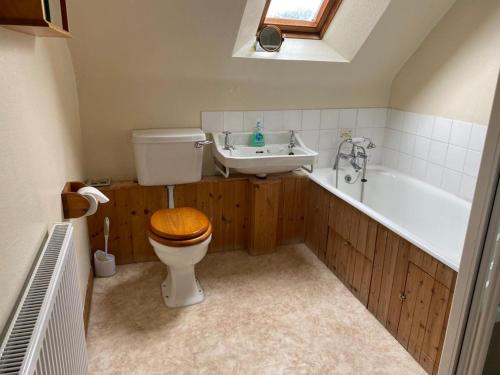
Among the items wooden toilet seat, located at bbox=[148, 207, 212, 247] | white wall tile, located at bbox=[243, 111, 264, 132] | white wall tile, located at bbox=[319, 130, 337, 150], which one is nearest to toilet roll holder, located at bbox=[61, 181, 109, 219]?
wooden toilet seat, located at bbox=[148, 207, 212, 247]

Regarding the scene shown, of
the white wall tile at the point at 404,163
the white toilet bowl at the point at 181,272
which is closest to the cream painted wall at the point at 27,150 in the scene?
the white toilet bowl at the point at 181,272

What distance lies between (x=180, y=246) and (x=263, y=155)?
1.01 m

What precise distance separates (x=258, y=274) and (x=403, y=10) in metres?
2.03

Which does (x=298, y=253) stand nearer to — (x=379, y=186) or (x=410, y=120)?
(x=379, y=186)

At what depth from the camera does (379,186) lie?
328 centimetres

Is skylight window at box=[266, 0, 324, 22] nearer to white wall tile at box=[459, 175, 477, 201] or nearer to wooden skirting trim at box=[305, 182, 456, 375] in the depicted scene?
wooden skirting trim at box=[305, 182, 456, 375]

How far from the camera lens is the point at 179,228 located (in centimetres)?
228

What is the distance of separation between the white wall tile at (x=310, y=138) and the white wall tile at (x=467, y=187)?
1107 mm

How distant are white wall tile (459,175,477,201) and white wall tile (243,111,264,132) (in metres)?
1.49

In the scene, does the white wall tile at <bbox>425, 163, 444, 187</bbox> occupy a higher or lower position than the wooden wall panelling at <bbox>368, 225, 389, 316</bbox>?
higher

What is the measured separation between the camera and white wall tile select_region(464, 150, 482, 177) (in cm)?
254

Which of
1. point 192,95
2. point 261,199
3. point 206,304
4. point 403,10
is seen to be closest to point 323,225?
point 261,199

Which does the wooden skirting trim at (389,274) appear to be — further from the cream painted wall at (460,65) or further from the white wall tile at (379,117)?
the cream painted wall at (460,65)

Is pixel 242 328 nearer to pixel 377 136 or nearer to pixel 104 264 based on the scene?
pixel 104 264
